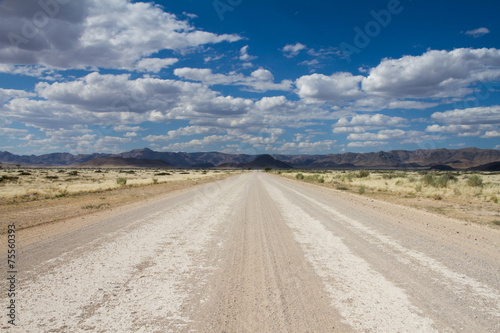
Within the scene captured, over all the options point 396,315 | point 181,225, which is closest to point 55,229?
point 181,225

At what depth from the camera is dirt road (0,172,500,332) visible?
11.5 ft

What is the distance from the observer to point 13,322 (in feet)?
11.1

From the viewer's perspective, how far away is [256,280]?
15.6 ft

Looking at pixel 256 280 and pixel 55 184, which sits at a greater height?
pixel 256 280

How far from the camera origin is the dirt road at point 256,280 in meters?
3.50

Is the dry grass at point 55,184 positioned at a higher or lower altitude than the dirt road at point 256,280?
lower

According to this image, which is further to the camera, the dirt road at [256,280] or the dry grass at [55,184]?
the dry grass at [55,184]

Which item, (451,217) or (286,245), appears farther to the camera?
(451,217)

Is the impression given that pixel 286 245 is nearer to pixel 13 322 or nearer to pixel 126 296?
pixel 126 296

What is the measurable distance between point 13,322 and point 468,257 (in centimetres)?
763

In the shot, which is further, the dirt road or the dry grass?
the dry grass

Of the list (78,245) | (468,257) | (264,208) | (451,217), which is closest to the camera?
(468,257)

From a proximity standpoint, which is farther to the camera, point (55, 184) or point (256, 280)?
point (55, 184)

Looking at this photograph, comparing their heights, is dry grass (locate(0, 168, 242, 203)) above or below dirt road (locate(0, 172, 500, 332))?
below
